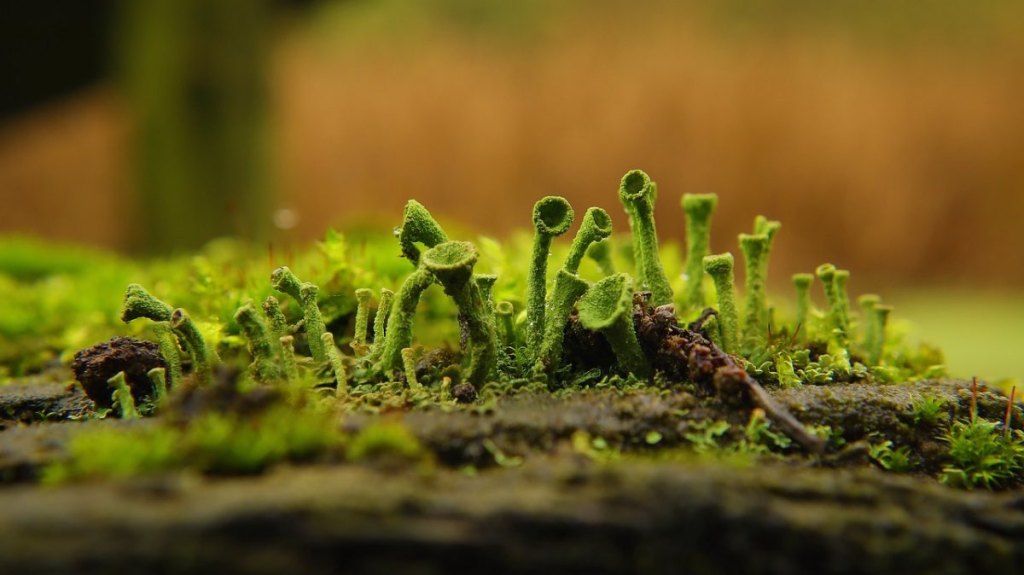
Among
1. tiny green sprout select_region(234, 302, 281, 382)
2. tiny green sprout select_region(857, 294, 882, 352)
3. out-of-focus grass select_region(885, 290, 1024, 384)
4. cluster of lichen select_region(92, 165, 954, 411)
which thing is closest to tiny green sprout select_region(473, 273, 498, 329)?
cluster of lichen select_region(92, 165, 954, 411)

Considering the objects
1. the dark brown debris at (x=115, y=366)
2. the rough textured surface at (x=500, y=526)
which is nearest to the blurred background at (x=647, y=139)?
the dark brown debris at (x=115, y=366)

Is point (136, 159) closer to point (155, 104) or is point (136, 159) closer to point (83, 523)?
point (155, 104)

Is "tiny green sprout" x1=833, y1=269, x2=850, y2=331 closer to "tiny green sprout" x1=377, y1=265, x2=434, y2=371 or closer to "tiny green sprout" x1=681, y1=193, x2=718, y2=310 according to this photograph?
"tiny green sprout" x1=681, y1=193, x2=718, y2=310

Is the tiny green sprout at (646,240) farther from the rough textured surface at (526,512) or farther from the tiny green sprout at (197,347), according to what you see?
the tiny green sprout at (197,347)

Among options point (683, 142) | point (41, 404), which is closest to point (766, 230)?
point (41, 404)

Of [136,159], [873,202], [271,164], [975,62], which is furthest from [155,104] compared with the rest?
[975,62]

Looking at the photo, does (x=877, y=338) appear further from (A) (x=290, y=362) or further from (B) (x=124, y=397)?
(B) (x=124, y=397)
